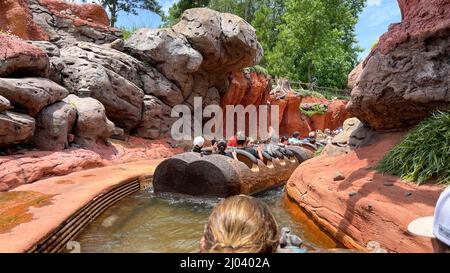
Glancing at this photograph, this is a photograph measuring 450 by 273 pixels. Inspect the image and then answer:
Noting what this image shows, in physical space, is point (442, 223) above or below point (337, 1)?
below

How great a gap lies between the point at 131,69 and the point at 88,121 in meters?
3.91

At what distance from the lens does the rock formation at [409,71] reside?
5.40 metres

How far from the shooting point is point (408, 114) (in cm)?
587

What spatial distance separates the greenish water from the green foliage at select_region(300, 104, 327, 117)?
1950 cm

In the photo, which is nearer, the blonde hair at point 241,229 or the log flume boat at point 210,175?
the blonde hair at point 241,229

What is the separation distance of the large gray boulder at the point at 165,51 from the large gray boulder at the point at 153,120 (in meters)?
1.48

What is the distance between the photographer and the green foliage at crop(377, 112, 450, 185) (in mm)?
4098

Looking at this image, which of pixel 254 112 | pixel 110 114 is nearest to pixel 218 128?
pixel 254 112

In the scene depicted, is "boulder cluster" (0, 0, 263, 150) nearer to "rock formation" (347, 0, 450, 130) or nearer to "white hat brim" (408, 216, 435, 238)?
"rock formation" (347, 0, 450, 130)

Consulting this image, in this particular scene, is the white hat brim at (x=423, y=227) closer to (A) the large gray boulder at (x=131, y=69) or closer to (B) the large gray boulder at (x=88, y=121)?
(B) the large gray boulder at (x=88, y=121)

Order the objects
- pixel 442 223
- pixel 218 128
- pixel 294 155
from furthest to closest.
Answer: pixel 218 128, pixel 294 155, pixel 442 223

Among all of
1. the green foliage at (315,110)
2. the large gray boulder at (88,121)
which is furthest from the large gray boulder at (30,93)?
the green foliage at (315,110)
